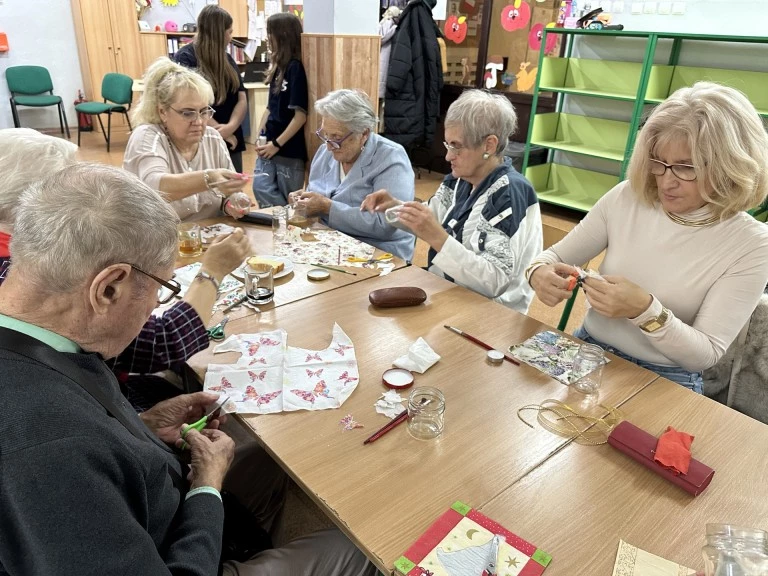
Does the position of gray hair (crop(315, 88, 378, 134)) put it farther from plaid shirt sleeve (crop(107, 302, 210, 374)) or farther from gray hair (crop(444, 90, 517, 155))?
plaid shirt sleeve (crop(107, 302, 210, 374))

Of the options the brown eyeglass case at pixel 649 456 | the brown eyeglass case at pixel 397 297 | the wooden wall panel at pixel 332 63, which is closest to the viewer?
the brown eyeglass case at pixel 649 456

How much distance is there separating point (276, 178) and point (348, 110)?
157 cm

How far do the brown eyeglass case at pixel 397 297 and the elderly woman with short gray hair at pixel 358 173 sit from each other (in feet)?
2.66

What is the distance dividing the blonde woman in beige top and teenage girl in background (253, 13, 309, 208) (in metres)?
2.62

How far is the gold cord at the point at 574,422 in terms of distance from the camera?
4.12 ft

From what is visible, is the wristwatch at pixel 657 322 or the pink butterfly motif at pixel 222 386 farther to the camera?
the wristwatch at pixel 657 322

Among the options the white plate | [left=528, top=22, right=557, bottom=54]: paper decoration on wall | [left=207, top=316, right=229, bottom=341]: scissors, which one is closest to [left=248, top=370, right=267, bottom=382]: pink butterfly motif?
[left=207, top=316, right=229, bottom=341]: scissors

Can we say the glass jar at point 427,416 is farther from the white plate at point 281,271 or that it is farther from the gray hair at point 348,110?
the gray hair at point 348,110

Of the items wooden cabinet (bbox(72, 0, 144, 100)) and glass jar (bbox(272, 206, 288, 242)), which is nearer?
glass jar (bbox(272, 206, 288, 242))

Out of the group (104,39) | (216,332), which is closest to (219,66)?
(216,332)

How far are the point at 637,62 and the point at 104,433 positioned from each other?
17.3 feet

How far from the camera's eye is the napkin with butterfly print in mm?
1348

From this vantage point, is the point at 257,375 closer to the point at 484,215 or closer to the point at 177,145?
the point at 484,215

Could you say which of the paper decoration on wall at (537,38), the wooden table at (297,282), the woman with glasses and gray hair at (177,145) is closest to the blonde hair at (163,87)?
the woman with glasses and gray hair at (177,145)
